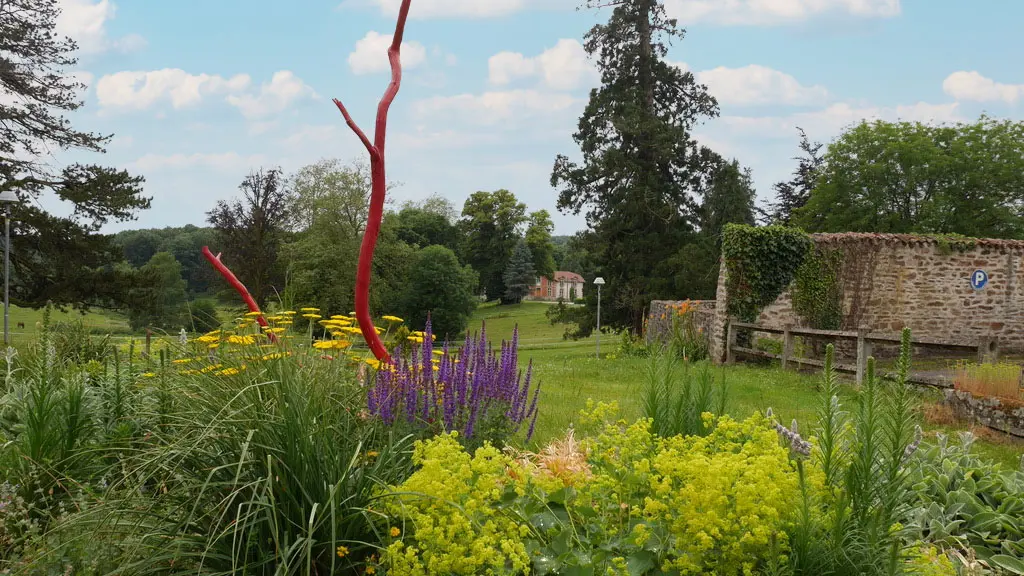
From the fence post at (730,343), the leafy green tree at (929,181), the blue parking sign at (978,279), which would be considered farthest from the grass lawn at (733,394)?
the leafy green tree at (929,181)

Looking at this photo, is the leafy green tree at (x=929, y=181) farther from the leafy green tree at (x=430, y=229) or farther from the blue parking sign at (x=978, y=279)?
the leafy green tree at (x=430, y=229)

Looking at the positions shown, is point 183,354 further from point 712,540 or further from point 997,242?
point 997,242

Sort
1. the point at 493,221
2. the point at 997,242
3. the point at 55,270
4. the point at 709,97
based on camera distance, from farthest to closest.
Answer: the point at 493,221, the point at 709,97, the point at 55,270, the point at 997,242

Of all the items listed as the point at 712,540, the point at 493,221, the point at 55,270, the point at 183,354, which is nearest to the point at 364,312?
the point at 183,354

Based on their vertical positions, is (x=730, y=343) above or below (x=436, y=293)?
below

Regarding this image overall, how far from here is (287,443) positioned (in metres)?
2.33

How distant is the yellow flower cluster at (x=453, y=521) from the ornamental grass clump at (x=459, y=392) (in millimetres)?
858

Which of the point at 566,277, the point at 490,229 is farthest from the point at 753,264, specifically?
the point at 566,277

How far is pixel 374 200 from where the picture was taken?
4.43m

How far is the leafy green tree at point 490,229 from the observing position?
56.3 m

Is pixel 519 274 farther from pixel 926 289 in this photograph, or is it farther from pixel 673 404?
pixel 673 404

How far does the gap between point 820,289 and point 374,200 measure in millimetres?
12292

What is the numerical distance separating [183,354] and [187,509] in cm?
113

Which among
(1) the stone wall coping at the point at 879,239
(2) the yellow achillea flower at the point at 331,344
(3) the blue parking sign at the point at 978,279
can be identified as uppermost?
(1) the stone wall coping at the point at 879,239
